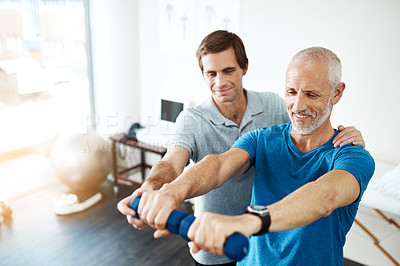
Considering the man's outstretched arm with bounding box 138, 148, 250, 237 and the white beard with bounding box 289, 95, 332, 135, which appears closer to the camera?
the man's outstretched arm with bounding box 138, 148, 250, 237

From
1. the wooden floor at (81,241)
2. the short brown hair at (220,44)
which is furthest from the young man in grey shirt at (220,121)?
the wooden floor at (81,241)

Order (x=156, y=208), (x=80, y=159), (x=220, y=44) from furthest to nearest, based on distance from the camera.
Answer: (x=80, y=159) → (x=220, y=44) → (x=156, y=208)

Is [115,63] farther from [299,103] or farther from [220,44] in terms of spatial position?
[299,103]

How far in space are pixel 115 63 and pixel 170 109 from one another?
2.71 ft

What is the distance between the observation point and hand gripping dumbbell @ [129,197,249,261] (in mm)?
740

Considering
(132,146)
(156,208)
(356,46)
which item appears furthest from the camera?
(132,146)

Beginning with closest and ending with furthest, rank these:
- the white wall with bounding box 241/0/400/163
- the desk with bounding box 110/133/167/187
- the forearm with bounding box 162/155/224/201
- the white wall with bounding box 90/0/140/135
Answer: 1. the forearm with bounding box 162/155/224/201
2. the white wall with bounding box 241/0/400/163
3. the desk with bounding box 110/133/167/187
4. the white wall with bounding box 90/0/140/135

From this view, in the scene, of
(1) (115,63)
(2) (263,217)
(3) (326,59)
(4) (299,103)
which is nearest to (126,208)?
(2) (263,217)

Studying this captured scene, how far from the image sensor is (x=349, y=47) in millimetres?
2818

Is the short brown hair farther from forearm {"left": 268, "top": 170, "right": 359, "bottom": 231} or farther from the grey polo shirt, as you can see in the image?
forearm {"left": 268, "top": 170, "right": 359, "bottom": 231}

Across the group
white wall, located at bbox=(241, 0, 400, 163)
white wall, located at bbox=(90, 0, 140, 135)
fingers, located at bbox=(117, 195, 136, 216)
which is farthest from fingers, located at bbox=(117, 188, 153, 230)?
white wall, located at bbox=(90, 0, 140, 135)

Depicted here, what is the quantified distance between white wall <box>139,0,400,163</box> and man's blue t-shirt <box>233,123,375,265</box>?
1.82 meters

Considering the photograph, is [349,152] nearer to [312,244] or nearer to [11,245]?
[312,244]

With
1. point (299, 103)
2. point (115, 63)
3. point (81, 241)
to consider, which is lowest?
point (81, 241)
